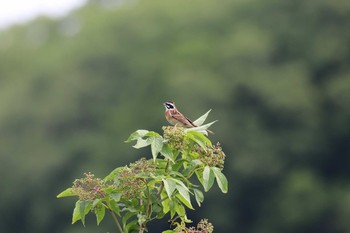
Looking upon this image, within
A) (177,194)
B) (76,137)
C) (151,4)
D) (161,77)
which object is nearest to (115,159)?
(76,137)

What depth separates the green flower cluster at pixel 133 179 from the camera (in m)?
5.27

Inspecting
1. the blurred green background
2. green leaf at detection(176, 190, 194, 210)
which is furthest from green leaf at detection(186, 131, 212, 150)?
the blurred green background

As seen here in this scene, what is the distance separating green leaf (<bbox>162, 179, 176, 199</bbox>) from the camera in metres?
5.19

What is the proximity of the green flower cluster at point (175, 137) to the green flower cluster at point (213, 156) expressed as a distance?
0.12 metres

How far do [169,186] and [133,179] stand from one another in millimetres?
181

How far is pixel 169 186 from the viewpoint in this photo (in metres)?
5.25

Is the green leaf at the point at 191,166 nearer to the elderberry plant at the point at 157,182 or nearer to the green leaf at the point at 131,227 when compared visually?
the elderberry plant at the point at 157,182

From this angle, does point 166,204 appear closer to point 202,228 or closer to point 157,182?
point 157,182

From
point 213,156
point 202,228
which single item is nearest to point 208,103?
point 213,156

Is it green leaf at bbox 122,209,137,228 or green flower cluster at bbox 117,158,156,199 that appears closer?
green flower cluster at bbox 117,158,156,199

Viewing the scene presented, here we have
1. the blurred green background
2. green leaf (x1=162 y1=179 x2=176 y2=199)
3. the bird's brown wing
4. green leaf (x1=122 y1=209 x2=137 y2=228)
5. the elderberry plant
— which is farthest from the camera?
the blurred green background

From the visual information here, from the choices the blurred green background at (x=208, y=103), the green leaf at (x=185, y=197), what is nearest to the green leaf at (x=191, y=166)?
the green leaf at (x=185, y=197)

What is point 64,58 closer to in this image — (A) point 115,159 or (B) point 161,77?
(B) point 161,77

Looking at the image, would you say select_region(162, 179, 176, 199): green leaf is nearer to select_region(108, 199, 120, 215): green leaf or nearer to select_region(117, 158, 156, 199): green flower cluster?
select_region(117, 158, 156, 199): green flower cluster
